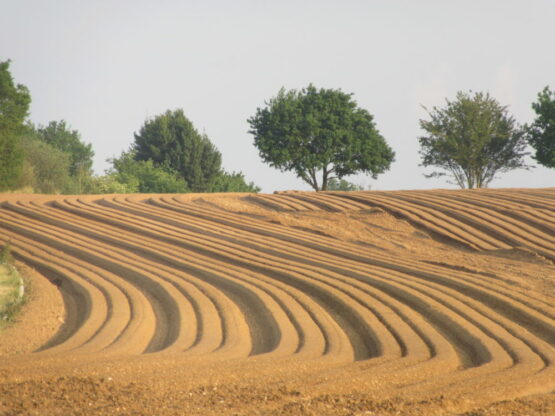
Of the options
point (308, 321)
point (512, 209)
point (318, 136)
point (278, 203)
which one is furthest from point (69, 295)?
point (318, 136)

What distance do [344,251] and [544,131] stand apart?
24.0 meters

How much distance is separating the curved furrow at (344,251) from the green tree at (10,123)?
15870 millimetres

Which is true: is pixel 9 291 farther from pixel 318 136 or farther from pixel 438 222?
pixel 318 136

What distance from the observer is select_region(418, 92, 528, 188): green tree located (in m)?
34.3

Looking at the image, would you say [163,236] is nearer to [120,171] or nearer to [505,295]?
[505,295]

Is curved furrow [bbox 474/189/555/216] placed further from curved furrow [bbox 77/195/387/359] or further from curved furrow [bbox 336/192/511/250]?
curved furrow [bbox 77/195/387/359]

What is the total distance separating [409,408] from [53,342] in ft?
13.1

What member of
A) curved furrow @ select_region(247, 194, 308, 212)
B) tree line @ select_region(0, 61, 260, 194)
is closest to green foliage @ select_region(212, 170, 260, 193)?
tree line @ select_region(0, 61, 260, 194)

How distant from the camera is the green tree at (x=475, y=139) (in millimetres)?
34281

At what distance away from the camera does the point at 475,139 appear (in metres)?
34.0

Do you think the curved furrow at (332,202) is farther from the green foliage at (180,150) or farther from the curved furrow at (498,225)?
the green foliage at (180,150)

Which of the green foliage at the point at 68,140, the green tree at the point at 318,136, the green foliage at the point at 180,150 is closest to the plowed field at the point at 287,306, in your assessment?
the green tree at the point at 318,136

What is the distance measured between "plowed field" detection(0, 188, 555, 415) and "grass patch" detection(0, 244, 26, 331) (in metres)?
0.19

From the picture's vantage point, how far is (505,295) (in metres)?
8.80
